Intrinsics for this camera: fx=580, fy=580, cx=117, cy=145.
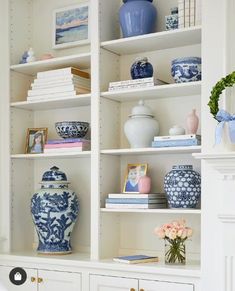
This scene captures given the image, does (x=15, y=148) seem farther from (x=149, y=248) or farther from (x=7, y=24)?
(x=149, y=248)

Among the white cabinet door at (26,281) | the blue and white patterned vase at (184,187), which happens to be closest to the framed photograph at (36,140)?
the white cabinet door at (26,281)

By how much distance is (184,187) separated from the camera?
10.4 feet

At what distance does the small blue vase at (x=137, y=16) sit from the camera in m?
3.41

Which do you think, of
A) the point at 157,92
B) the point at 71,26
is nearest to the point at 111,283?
the point at 157,92

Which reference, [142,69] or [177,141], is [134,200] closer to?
[177,141]

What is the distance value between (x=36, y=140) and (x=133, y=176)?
0.78 metres

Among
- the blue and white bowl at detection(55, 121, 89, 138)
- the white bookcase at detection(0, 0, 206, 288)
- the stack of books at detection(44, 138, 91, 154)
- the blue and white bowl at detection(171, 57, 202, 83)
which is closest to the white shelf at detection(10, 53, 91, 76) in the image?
the white bookcase at detection(0, 0, 206, 288)

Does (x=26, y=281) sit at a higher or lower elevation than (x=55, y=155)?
lower

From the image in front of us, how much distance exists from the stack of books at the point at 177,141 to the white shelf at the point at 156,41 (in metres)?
0.57

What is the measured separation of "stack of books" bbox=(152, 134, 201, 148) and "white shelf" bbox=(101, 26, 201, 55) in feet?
1.88

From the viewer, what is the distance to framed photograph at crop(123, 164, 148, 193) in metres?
3.45

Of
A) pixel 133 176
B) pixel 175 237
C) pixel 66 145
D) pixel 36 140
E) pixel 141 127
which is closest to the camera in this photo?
pixel 175 237

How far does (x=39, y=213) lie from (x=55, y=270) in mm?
381

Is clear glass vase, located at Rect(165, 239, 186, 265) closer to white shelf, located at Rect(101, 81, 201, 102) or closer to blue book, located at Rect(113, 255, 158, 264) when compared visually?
blue book, located at Rect(113, 255, 158, 264)
